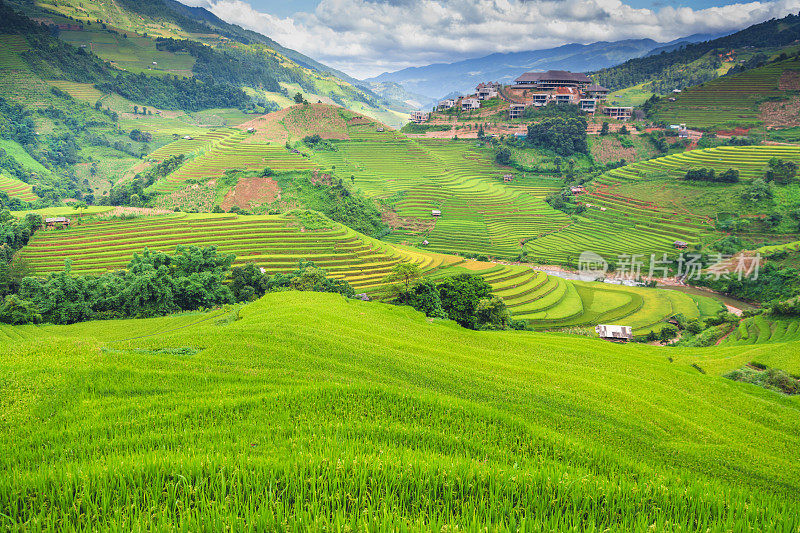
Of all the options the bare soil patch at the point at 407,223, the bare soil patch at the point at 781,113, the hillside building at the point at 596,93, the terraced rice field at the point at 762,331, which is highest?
the hillside building at the point at 596,93

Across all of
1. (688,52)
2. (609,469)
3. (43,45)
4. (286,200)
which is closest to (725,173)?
(286,200)

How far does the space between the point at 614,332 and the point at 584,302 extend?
763 cm

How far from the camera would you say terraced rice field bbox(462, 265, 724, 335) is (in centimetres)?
3550

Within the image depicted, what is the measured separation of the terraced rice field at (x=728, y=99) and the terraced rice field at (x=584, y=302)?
52.4 m

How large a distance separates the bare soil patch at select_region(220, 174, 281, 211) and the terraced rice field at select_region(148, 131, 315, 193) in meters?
4.34

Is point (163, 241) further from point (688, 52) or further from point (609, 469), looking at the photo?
point (688, 52)

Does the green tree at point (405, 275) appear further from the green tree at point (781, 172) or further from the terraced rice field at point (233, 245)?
the green tree at point (781, 172)

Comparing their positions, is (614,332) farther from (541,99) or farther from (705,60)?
(705,60)

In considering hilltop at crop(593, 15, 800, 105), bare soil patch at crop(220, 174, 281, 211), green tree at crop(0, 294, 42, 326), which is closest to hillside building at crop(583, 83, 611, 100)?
hilltop at crop(593, 15, 800, 105)

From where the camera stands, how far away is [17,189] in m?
61.8

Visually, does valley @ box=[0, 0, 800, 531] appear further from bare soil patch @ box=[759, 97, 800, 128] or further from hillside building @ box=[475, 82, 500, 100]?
hillside building @ box=[475, 82, 500, 100]

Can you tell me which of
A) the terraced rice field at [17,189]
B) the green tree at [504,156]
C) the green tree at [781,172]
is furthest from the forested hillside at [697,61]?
the terraced rice field at [17,189]

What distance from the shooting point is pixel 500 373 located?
10.4 meters

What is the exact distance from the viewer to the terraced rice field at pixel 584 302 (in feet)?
Result: 116
